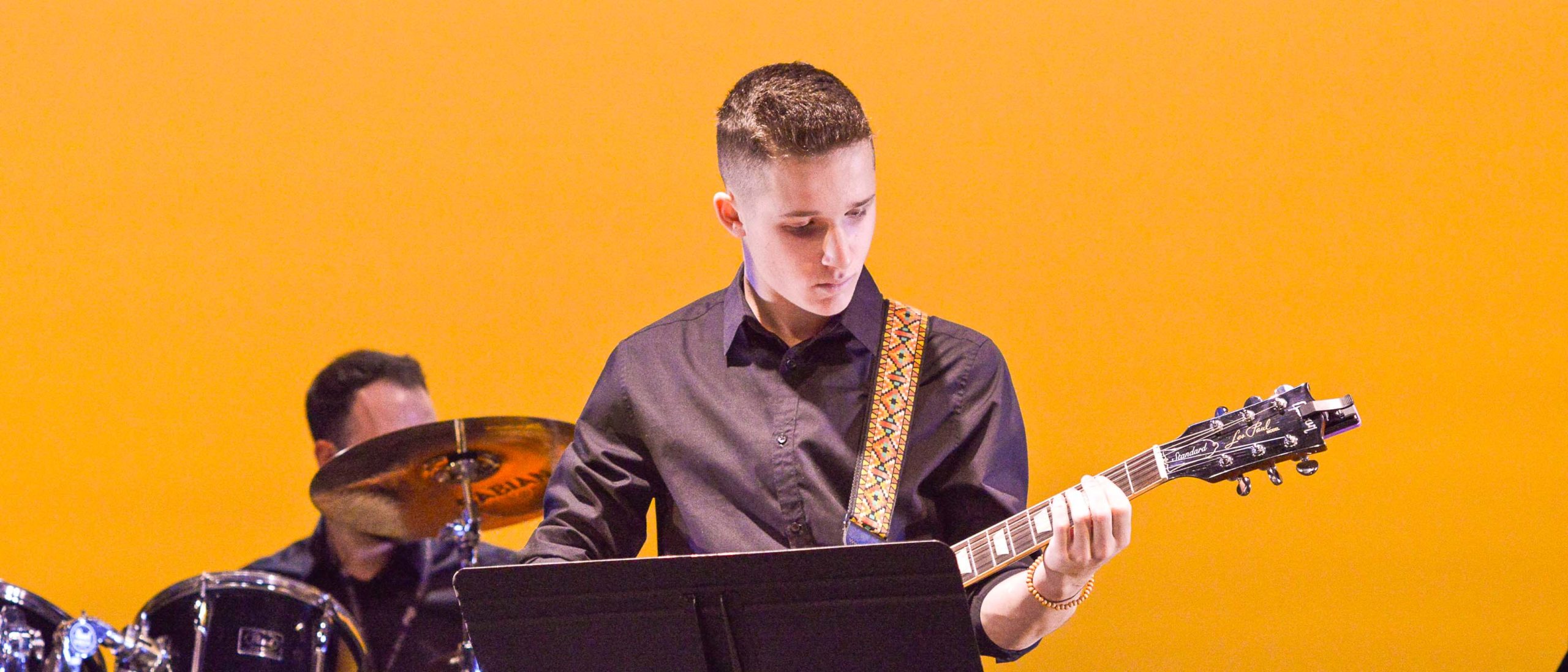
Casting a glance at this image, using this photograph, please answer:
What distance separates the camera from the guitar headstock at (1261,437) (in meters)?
1.64

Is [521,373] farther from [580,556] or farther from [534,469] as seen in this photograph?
[580,556]

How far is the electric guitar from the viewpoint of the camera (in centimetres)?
165

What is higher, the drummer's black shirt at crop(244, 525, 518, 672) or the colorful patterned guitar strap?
the colorful patterned guitar strap

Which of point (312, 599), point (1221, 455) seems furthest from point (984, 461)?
point (312, 599)

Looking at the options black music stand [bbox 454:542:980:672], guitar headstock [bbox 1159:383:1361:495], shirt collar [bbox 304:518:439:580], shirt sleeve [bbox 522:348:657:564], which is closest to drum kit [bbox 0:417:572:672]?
shirt collar [bbox 304:518:439:580]

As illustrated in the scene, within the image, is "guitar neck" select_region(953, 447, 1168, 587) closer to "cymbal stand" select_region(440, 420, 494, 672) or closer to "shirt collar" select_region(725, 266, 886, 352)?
"shirt collar" select_region(725, 266, 886, 352)

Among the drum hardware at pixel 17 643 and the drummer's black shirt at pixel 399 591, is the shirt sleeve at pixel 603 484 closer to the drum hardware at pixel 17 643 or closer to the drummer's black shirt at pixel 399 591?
the drummer's black shirt at pixel 399 591

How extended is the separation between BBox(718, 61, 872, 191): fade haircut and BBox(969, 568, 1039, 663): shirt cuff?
2.13ft

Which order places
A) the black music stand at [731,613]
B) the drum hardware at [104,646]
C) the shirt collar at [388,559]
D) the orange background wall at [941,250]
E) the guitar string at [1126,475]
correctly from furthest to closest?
the shirt collar at [388,559]
the orange background wall at [941,250]
the drum hardware at [104,646]
the guitar string at [1126,475]
the black music stand at [731,613]

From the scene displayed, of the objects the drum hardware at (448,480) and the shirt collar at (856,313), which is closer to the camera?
the shirt collar at (856,313)

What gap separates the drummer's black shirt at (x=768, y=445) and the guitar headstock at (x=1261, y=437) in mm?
293

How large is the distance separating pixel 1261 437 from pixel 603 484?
0.94 metres

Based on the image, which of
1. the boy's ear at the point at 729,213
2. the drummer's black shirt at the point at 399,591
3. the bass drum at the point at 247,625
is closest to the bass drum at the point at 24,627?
the bass drum at the point at 247,625

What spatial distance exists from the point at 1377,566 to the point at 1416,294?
0.61 meters
